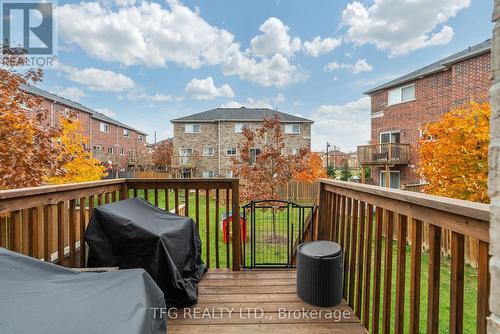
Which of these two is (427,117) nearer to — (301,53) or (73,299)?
(301,53)

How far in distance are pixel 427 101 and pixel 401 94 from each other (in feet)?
4.89

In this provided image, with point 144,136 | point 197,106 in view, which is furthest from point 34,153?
point 144,136

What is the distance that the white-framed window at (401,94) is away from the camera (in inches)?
531

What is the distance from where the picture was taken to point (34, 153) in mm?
4578

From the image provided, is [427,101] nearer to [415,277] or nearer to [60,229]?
[415,277]

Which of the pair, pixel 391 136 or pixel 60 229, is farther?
pixel 391 136

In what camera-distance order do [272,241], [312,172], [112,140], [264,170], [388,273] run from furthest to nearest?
[112,140], [312,172], [264,170], [272,241], [388,273]

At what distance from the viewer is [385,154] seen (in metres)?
13.8

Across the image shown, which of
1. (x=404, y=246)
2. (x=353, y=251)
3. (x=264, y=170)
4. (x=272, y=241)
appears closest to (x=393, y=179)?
(x=264, y=170)

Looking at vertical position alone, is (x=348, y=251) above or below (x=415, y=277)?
below

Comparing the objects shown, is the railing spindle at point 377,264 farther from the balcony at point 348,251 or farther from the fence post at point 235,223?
the fence post at point 235,223

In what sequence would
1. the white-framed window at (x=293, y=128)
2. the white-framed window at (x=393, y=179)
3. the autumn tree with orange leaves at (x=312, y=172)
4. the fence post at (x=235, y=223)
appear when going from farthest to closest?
the white-framed window at (x=293, y=128) < the autumn tree with orange leaves at (x=312, y=172) < the white-framed window at (x=393, y=179) < the fence post at (x=235, y=223)

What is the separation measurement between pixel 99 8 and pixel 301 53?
1117cm

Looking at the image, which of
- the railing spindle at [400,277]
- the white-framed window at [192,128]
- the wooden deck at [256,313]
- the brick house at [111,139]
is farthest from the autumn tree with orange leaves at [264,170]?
the brick house at [111,139]
